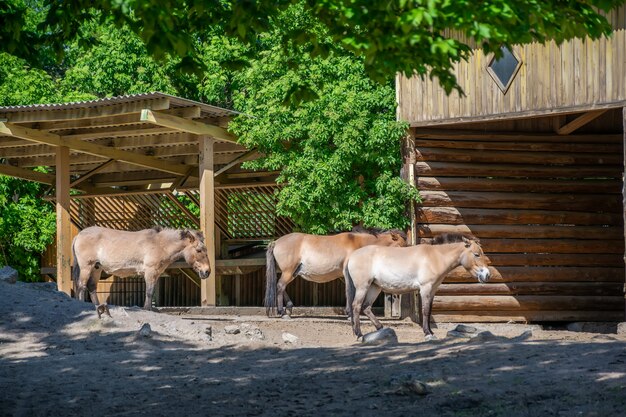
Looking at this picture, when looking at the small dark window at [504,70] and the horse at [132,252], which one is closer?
the small dark window at [504,70]

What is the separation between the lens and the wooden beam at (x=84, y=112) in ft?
58.0

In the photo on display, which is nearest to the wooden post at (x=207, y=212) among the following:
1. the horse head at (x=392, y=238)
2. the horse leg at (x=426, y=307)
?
the horse head at (x=392, y=238)

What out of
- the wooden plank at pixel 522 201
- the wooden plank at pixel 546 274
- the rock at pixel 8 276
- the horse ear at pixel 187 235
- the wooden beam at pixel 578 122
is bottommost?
the wooden plank at pixel 546 274

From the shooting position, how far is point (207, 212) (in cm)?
1886

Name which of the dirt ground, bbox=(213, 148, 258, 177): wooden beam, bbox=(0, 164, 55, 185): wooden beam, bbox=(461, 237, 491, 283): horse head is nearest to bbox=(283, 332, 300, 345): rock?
the dirt ground

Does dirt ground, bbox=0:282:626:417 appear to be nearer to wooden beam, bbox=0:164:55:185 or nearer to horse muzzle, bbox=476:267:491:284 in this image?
horse muzzle, bbox=476:267:491:284

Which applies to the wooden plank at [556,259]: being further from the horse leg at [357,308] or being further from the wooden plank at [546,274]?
the horse leg at [357,308]

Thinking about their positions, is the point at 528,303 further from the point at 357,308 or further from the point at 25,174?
the point at 25,174

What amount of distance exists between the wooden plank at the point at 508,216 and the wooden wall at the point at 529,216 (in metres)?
0.02

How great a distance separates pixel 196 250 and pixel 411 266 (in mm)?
4573

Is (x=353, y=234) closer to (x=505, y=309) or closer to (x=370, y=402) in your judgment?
(x=505, y=309)

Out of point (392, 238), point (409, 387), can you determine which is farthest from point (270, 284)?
point (409, 387)

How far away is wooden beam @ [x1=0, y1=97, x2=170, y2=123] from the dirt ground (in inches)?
188

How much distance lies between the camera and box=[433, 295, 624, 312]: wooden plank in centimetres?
1852
